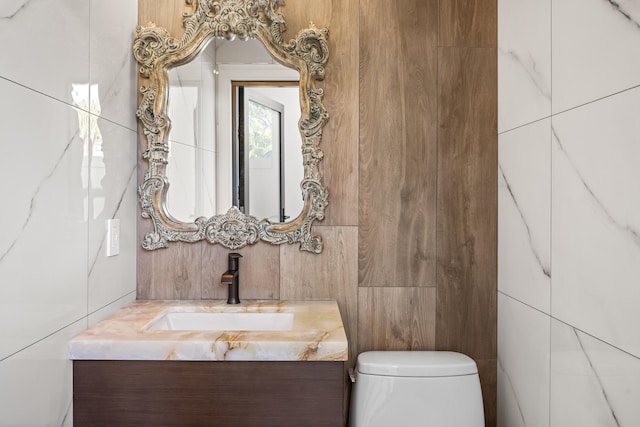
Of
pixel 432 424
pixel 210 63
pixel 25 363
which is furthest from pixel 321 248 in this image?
pixel 25 363

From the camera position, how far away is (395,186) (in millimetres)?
1670

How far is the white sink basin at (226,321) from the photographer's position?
1510 millimetres

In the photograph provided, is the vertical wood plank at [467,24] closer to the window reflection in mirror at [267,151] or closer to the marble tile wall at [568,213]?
the marble tile wall at [568,213]

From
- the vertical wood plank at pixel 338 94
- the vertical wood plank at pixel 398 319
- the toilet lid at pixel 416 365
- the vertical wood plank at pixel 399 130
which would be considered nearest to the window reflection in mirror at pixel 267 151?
the vertical wood plank at pixel 338 94

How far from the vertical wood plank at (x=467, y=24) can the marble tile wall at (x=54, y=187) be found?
1.15 m

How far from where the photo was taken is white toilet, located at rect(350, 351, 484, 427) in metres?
1.43

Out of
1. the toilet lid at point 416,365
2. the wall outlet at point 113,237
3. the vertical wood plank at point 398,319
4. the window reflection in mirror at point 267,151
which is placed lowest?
the toilet lid at point 416,365

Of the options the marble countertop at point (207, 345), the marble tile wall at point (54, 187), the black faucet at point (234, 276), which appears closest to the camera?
the marble tile wall at point (54, 187)

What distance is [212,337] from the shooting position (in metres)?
1.20

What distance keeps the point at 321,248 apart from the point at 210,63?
799 mm

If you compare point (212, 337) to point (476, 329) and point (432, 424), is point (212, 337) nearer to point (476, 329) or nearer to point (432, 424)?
point (432, 424)

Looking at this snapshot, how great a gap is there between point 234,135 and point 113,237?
21.6 inches

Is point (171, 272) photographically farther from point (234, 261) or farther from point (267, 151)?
point (267, 151)

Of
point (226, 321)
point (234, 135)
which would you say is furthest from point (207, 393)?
point (234, 135)
